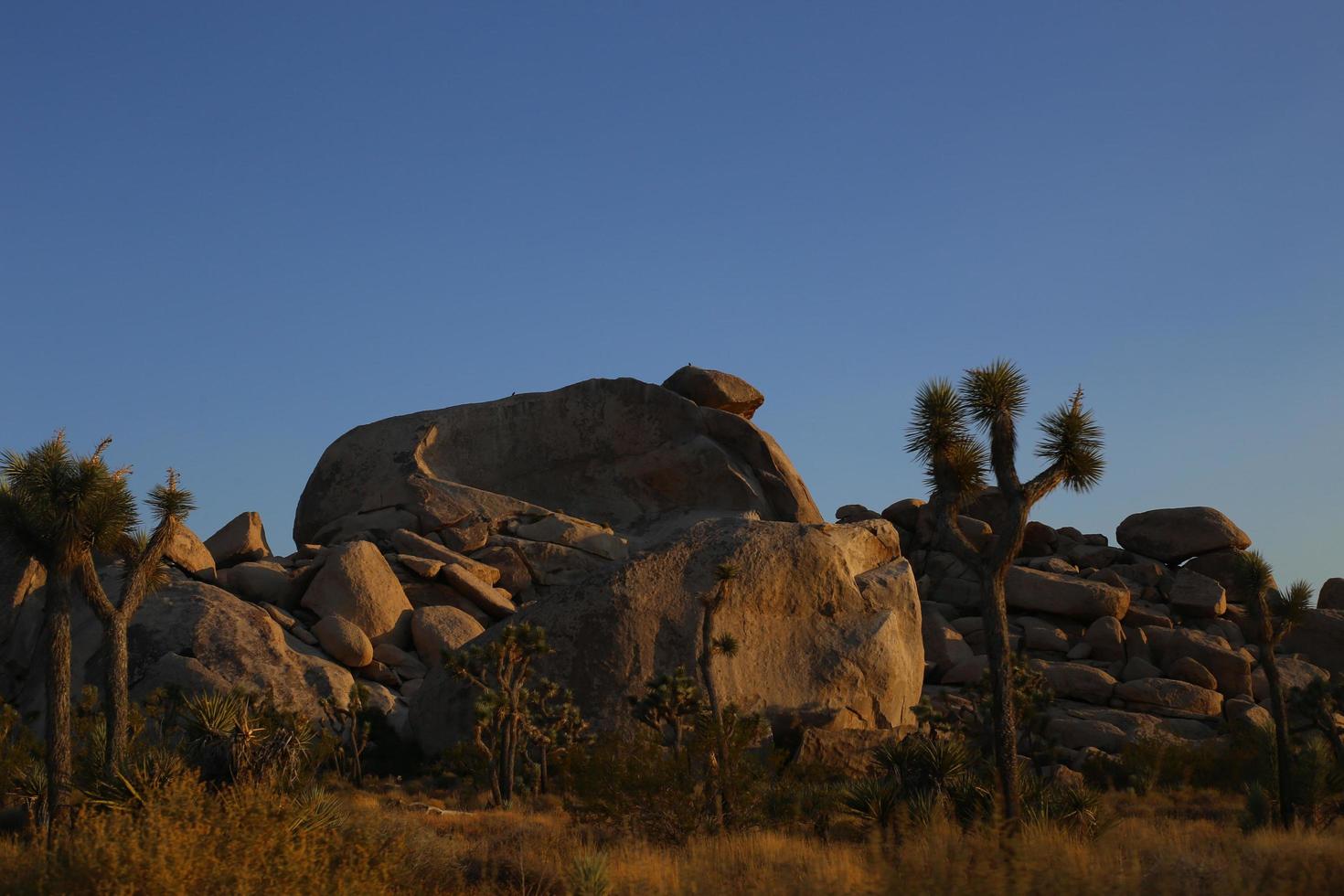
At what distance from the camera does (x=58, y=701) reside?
19734mm

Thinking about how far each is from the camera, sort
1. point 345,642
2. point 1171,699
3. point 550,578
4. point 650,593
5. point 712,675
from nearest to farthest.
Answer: point 712,675 → point 650,593 → point 345,642 → point 1171,699 → point 550,578

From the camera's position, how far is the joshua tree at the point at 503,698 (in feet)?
84.6

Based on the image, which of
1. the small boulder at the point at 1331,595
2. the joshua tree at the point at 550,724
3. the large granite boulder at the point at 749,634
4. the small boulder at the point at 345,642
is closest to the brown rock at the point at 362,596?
the small boulder at the point at 345,642

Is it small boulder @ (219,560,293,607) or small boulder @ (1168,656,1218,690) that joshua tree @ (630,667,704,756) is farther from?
small boulder @ (1168,656,1218,690)

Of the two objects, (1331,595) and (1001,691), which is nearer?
(1001,691)

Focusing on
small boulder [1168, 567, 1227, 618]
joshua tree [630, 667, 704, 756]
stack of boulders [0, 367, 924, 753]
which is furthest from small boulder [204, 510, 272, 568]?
small boulder [1168, 567, 1227, 618]

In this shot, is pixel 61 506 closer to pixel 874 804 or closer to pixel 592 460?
pixel 874 804

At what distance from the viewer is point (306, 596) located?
129 feet

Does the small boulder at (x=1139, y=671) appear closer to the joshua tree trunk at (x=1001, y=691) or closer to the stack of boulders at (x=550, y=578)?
the stack of boulders at (x=550, y=578)

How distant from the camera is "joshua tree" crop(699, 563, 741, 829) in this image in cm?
1880

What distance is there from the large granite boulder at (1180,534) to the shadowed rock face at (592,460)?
16132 millimetres

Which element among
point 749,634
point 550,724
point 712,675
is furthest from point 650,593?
point 550,724

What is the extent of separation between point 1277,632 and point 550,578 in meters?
26.3

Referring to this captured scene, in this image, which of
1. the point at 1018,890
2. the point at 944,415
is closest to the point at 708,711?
the point at 944,415
